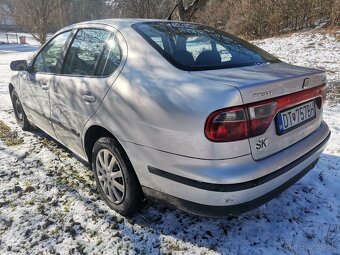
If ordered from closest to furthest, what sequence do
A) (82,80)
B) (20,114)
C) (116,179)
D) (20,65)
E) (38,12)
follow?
(116,179)
(82,80)
(20,65)
(20,114)
(38,12)

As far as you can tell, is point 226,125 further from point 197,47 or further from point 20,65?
point 20,65

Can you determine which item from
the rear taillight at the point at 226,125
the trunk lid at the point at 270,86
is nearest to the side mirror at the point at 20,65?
the trunk lid at the point at 270,86

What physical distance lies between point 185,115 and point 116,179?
105 centimetres

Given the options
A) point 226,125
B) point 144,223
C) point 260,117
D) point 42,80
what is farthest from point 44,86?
point 260,117

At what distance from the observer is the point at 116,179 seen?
2.79m

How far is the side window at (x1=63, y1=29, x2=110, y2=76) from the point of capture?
293 cm

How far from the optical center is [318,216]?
2826 millimetres

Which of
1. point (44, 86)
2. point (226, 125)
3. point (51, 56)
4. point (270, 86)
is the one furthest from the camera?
point (51, 56)

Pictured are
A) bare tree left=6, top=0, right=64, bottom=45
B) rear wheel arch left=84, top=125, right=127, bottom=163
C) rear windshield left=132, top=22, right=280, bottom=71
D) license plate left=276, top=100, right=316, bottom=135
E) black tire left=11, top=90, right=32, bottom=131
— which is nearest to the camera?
license plate left=276, top=100, right=316, bottom=135

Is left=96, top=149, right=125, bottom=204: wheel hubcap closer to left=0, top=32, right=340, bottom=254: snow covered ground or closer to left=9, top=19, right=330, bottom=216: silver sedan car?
left=9, top=19, right=330, bottom=216: silver sedan car

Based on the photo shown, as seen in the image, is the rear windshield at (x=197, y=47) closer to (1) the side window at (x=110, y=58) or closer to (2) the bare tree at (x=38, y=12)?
(1) the side window at (x=110, y=58)

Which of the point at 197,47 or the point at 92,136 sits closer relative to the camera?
the point at 197,47

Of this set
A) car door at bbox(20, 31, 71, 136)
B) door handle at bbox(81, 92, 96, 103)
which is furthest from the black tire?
door handle at bbox(81, 92, 96, 103)

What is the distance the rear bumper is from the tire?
0.20 m
